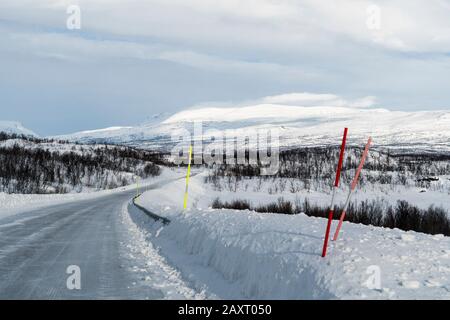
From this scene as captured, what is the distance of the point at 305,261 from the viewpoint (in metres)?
6.79

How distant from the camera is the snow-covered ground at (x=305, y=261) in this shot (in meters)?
5.86

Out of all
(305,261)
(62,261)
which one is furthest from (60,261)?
(305,261)

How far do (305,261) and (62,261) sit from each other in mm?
5196

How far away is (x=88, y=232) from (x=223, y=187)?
44.5 m

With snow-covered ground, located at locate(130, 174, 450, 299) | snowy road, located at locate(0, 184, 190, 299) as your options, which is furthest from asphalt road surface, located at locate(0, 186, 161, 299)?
snow-covered ground, located at locate(130, 174, 450, 299)

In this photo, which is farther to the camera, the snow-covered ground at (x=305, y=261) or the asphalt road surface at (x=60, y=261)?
the asphalt road surface at (x=60, y=261)

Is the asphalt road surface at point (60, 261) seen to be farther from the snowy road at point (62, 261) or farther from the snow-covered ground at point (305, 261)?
the snow-covered ground at point (305, 261)

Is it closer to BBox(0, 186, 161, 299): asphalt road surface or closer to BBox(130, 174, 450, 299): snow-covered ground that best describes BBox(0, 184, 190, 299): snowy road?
BBox(0, 186, 161, 299): asphalt road surface

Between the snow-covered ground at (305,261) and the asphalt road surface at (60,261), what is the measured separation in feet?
4.03

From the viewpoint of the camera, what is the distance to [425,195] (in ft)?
136

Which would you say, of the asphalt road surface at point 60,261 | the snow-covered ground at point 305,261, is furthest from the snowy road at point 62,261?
the snow-covered ground at point 305,261

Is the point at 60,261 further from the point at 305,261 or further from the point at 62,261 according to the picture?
the point at 305,261

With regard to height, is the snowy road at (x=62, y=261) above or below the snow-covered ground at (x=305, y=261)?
below

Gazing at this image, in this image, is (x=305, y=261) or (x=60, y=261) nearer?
(x=305, y=261)
